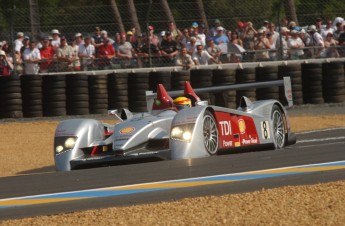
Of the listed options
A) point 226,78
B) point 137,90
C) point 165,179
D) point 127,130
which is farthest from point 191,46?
point 165,179

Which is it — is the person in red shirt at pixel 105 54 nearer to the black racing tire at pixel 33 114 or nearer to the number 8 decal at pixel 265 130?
the black racing tire at pixel 33 114

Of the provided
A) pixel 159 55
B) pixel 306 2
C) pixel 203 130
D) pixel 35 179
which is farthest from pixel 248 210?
pixel 306 2

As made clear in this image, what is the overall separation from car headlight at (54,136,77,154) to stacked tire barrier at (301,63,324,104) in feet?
31.4

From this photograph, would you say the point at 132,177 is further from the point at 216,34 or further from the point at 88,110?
the point at 216,34

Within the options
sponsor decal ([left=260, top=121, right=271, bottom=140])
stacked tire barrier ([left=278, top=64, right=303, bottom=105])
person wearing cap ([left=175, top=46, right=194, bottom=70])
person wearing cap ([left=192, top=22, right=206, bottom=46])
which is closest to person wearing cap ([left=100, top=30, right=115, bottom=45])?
person wearing cap ([left=175, top=46, right=194, bottom=70])

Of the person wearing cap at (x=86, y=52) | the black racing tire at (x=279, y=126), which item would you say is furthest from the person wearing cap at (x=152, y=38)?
the black racing tire at (x=279, y=126)

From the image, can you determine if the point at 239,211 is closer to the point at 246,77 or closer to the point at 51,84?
Answer: the point at 51,84

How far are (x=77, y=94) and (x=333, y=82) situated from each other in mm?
5277

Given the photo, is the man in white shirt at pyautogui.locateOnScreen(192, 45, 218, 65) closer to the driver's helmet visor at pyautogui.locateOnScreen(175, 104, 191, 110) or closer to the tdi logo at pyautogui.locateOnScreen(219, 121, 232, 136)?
the driver's helmet visor at pyautogui.locateOnScreen(175, 104, 191, 110)

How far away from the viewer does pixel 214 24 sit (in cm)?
2195

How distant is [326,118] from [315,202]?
12.8 metres

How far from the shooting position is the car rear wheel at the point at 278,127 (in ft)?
43.7

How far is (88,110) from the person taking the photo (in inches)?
774

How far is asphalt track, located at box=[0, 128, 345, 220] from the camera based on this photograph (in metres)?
7.43
